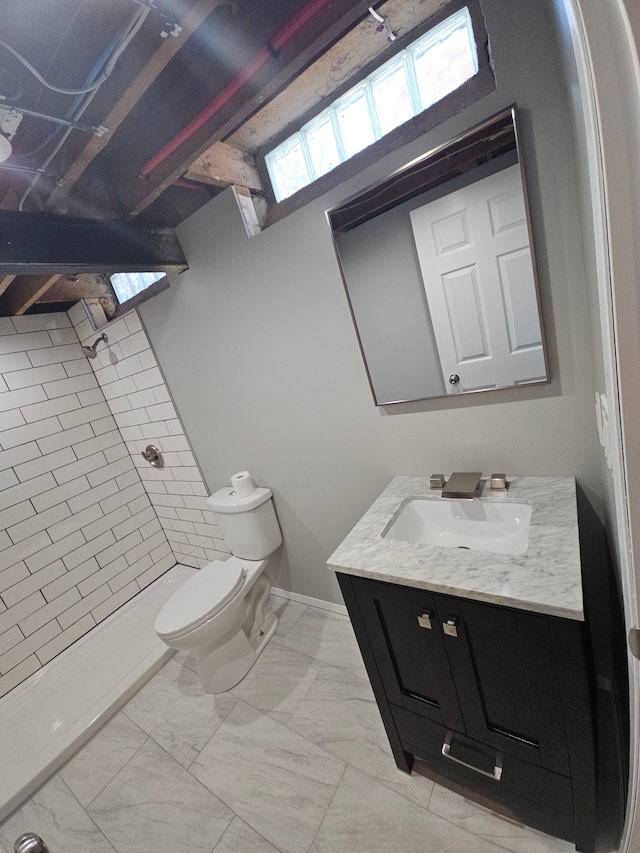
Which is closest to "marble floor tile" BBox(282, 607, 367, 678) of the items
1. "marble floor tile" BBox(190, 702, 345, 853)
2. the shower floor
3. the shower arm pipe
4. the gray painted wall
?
the shower floor

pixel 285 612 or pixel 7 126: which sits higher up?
pixel 7 126

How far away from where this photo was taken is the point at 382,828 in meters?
1.08

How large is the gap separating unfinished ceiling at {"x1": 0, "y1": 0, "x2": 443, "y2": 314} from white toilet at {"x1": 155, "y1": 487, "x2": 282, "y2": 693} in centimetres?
148

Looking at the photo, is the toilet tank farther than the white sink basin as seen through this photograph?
Yes

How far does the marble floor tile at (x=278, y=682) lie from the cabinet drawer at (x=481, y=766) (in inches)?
23.0

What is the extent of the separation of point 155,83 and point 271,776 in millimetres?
2394

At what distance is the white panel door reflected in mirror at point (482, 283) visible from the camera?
3.28 feet

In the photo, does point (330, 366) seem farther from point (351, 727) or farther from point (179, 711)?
point (179, 711)

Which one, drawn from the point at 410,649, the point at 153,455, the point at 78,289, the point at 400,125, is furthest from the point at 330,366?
the point at 78,289

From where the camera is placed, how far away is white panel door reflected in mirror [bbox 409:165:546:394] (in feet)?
3.28

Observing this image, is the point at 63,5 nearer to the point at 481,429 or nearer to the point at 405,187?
the point at 405,187

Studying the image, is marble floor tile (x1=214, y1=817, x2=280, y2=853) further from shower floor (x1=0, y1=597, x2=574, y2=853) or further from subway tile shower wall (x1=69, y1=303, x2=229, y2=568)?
subway tile shower wall (x1=69, y1=303, x2=229, y2=568)

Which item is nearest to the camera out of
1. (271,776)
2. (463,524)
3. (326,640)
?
(463,524)

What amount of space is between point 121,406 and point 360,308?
6.47 feet
